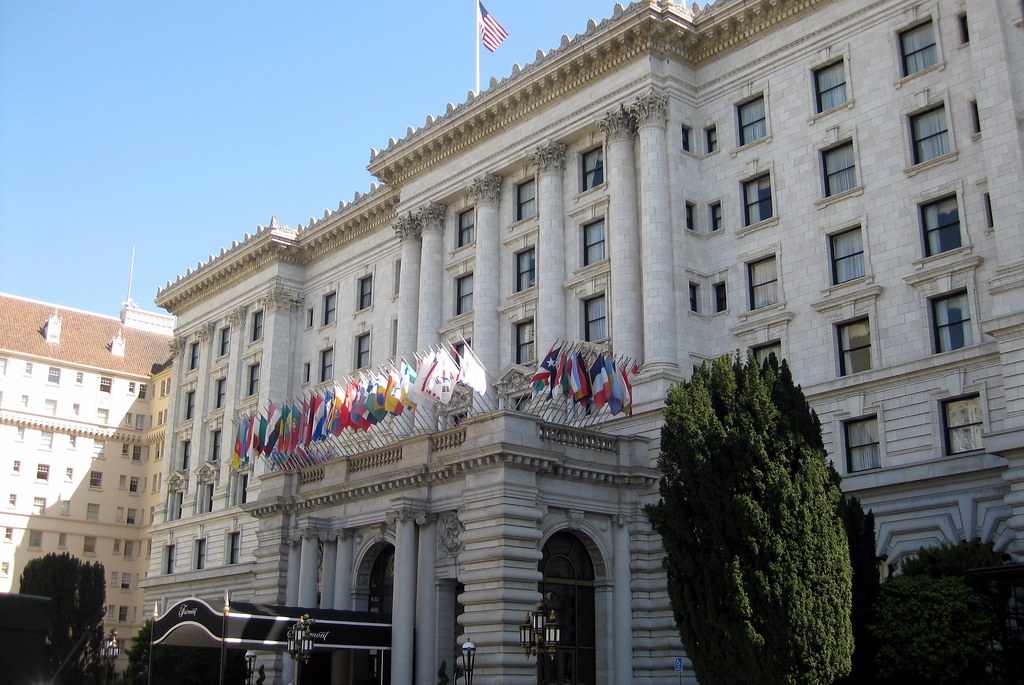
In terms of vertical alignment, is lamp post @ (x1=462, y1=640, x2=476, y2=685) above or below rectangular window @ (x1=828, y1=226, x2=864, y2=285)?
below

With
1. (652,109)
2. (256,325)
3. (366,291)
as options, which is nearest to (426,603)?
(652,109)

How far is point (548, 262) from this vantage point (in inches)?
1879

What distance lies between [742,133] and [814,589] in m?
22.2

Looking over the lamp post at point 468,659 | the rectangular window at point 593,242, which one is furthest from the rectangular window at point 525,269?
the lamp post at point 468,659

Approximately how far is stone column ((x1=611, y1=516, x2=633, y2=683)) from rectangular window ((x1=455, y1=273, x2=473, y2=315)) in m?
16.6

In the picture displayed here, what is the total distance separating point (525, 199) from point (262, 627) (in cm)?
2310

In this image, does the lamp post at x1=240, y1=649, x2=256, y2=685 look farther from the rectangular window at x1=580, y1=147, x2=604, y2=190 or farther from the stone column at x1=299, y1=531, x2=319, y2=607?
the rectangular window at x1=580, y1=147, x2=604, y2=190

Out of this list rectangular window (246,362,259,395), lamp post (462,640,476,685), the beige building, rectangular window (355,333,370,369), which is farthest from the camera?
the beige building

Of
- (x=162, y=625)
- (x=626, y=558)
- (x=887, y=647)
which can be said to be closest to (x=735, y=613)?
(x=887, y=647)

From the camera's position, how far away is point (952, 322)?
119ft

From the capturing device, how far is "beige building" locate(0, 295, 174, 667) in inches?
3607

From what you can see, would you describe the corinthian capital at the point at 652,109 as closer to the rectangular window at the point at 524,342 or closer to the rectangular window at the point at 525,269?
the rectangular window at the point at 525,269

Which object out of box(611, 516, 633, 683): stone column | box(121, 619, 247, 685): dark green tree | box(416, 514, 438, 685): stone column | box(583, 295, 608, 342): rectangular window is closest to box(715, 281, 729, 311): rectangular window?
box(583, 295, 608, 342): rectangular window

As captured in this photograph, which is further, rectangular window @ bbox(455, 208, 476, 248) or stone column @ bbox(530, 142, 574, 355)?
rectangular window @ bbox(455, 208, 476, 248)
